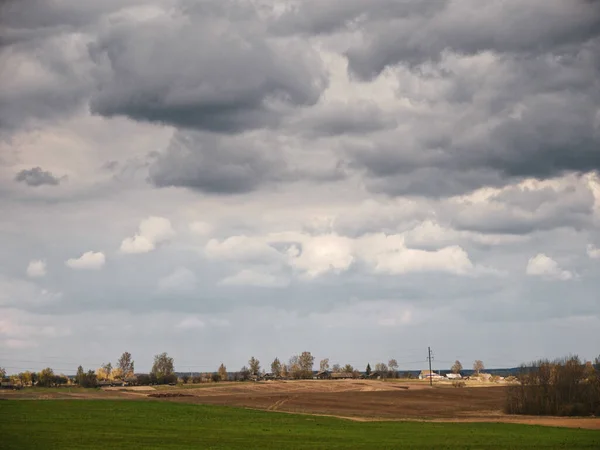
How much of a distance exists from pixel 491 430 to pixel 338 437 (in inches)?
785

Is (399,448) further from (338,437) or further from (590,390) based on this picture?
(590,390)

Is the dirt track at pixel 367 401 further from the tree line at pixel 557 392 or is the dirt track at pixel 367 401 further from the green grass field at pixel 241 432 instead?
the green grass field at pixel 241 432

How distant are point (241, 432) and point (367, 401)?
2837 inches

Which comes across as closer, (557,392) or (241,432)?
(241,432)

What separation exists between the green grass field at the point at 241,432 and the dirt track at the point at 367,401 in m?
16.1

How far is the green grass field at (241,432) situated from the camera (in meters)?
59.5

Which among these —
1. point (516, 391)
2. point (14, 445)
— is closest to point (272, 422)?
point (14, 445)

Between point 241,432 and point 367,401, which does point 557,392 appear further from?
point 241,432

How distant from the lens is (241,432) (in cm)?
7331

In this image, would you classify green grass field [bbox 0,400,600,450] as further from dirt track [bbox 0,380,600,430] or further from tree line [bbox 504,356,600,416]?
tree line [bbox 504,356,600,416]

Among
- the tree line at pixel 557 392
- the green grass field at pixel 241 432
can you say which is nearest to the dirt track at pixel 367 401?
the tree line at pixel 557 392

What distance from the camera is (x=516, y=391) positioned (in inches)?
5034

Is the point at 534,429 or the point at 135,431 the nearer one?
the point at 135,431

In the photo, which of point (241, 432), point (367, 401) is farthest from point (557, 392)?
point (241, 432)
